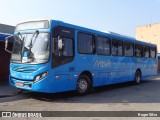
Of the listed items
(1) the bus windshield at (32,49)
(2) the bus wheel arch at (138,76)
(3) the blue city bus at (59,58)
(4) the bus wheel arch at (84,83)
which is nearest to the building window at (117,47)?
(3) the blue city bus at (59,58)

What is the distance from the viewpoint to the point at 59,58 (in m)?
10.7

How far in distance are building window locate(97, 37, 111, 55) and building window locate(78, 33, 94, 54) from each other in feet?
2.37

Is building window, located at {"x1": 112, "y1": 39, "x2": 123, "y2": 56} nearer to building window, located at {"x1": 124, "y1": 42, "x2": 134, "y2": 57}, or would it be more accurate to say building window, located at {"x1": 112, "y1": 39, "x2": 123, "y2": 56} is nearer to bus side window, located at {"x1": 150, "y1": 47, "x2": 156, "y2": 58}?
building window, located at {"x1": 124, "y1": 42, "x2": 134, "y2": 57}

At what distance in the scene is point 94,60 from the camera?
13109 millimetres

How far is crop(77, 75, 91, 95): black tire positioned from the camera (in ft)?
39.6

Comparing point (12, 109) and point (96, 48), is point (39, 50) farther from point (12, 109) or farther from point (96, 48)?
point (96, 48)

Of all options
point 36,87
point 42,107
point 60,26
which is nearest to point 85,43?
point 60,26

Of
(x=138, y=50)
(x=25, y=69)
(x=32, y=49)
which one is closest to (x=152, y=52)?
(x=138, y=50)

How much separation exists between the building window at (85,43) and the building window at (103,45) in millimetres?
722

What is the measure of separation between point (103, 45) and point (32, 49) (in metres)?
4.88

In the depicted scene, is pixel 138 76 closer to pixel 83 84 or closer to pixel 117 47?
pixel 117 47

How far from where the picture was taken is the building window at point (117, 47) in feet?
49.8

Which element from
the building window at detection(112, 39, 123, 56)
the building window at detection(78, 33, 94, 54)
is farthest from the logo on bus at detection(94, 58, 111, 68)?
the building window at detection(112, 39, 123, 56)

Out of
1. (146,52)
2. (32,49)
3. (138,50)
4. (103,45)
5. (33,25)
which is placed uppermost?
(33,25)
